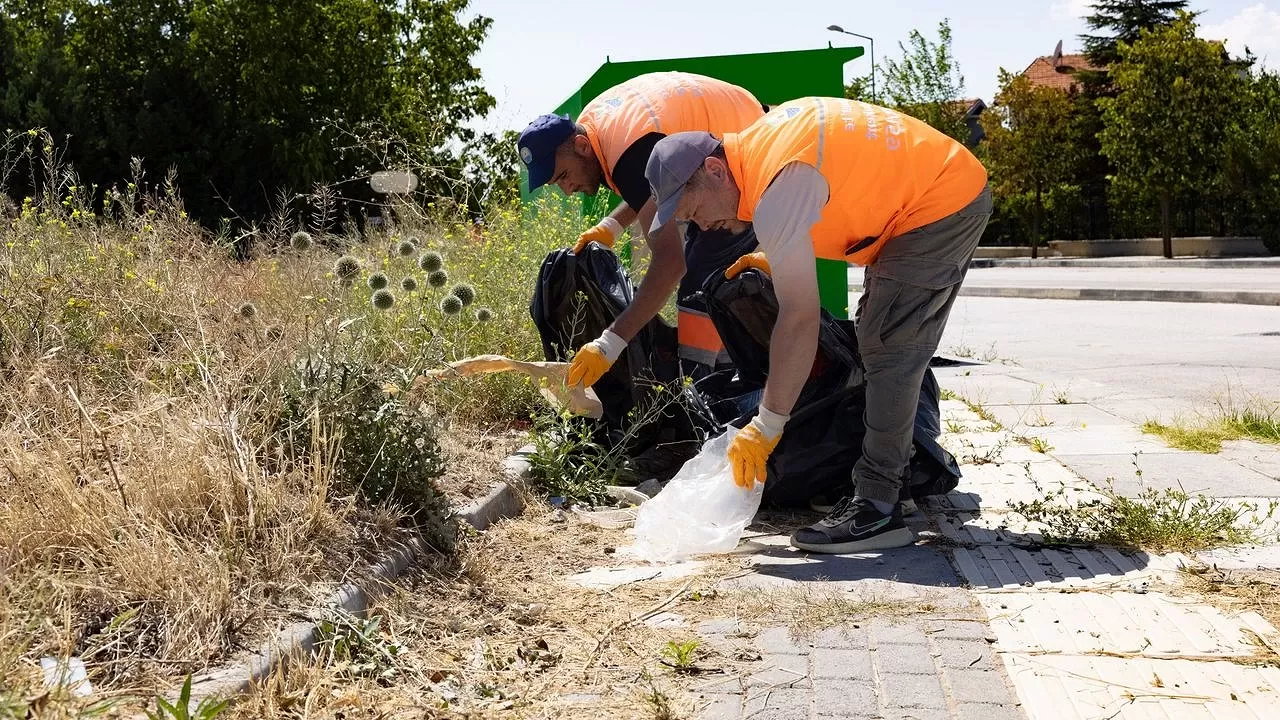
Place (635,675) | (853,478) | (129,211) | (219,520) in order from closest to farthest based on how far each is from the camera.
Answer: (635,675) < (219,520) < (853,478) < (129,211)

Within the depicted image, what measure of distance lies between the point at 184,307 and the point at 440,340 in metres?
1.51

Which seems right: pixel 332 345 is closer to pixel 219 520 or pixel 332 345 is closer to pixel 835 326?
pixel 219 520

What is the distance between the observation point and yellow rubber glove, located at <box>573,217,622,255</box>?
Result: 5.39 meters

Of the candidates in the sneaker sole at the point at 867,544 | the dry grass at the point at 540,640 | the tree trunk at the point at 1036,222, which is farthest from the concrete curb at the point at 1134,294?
the tree trunk at the point at 1036,222

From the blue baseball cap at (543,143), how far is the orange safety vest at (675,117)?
170 millimetres

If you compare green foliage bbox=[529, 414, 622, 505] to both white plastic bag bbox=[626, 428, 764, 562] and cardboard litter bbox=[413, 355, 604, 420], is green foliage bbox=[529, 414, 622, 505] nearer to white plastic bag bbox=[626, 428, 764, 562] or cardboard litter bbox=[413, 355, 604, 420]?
cardboard litter bbox=[413, 355, 604, 420]

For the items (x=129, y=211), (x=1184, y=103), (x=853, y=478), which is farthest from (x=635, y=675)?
(x=1184, y=103)

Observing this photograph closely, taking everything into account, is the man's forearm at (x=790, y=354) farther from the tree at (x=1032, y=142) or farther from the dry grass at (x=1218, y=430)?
the tree at (x=1032, y=142)

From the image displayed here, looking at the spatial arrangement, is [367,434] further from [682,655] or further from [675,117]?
[675,117]

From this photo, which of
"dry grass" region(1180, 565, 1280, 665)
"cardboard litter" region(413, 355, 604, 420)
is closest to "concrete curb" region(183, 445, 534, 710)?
"cardboard litter" region(413, 355, 604, 420)

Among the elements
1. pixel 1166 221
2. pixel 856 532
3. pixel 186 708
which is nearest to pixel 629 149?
pixel 856 532

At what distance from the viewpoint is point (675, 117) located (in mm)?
4875

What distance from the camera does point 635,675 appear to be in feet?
9.71

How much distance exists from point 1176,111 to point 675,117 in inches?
1049
